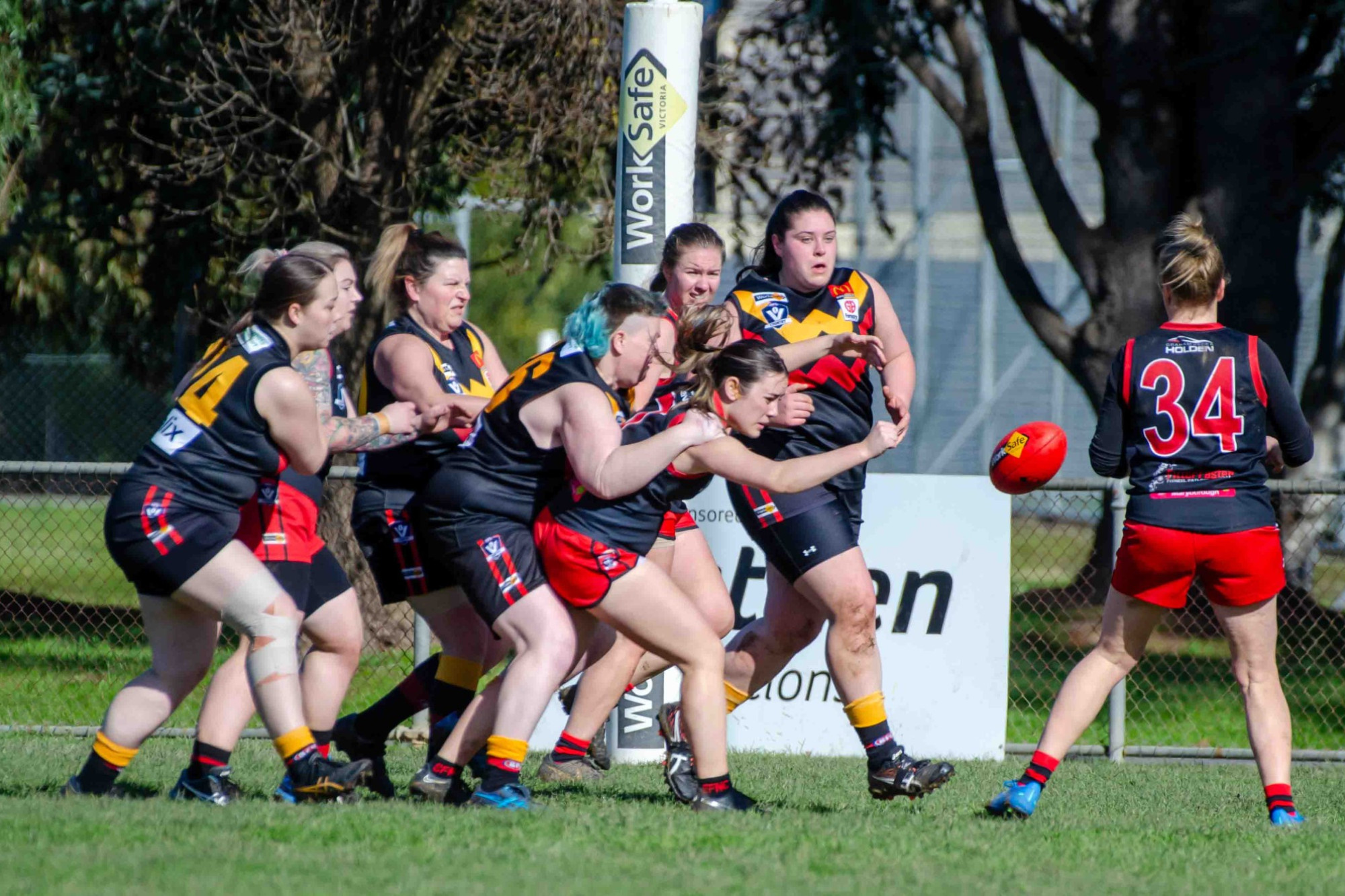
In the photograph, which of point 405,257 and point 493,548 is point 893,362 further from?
point 405,257

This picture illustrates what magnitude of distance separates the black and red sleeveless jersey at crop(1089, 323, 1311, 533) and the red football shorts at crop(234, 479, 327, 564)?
9.21ft

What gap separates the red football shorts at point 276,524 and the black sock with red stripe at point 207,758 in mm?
691

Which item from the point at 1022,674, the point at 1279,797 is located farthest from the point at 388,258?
the point at 1022,674

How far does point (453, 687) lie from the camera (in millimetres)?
5820

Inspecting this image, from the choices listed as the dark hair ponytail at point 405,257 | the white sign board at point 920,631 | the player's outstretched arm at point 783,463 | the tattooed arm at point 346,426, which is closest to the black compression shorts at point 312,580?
the tattooed arm at point 346,426

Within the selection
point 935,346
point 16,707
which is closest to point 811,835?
point 16,707

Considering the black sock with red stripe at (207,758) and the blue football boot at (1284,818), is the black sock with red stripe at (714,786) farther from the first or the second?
the blue football boot at (1284,818)

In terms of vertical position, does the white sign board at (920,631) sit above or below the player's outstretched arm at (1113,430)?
below

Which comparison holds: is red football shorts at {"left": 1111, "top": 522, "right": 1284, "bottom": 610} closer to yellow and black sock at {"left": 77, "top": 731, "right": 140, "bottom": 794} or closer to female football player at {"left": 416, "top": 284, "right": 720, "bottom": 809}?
female football player at {"left": 416, "top": 284, "right": 720, "bottom": 809}

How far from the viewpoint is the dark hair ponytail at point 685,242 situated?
6.32 meters

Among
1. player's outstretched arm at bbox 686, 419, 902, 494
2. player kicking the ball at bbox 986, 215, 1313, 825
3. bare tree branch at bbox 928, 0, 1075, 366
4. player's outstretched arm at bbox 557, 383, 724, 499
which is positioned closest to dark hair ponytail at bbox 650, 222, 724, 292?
player's outstretched arm at bbox 686, 419, 902, 494

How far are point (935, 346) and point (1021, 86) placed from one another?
1696 centimetres

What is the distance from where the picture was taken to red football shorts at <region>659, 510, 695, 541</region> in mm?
5910

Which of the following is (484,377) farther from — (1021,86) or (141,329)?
(141,329)
